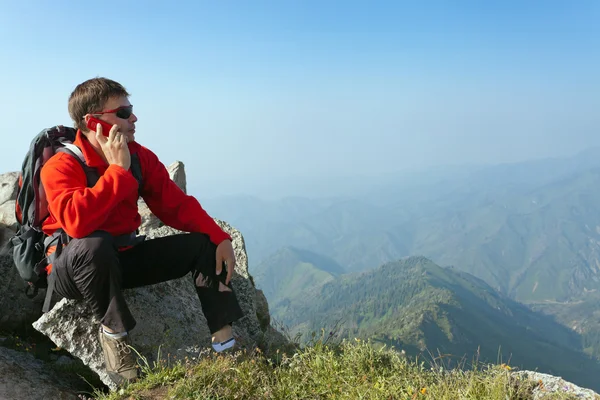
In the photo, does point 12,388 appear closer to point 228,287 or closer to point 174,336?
point 174,336

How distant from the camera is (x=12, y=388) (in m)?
5.91

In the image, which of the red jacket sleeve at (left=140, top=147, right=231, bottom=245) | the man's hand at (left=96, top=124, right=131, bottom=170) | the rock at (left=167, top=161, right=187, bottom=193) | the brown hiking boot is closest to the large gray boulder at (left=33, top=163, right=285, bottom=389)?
the brown hiking boot

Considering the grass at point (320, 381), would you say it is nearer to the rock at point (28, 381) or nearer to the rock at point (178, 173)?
the rock at point (28, 381)

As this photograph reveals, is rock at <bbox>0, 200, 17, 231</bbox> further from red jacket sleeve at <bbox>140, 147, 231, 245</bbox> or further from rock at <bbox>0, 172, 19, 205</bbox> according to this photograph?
red jacket sleeve at <bbox>140, 147, 231, 245</bbox>

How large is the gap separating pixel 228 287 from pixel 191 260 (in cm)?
62

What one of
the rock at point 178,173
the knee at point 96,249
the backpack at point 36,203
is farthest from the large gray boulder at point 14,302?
the rock at point 178,173

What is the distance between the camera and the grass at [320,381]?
4.97m

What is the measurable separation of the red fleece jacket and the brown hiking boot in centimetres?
138

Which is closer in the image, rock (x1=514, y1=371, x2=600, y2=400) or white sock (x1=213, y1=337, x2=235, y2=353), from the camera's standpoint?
rock (x1=514, y1=371, x2=600, y2=400)

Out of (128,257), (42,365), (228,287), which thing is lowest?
(42,365)

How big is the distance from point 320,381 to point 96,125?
169 inches

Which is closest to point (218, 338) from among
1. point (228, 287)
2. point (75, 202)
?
point (228, 287)

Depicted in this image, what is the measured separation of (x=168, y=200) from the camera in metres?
6.54

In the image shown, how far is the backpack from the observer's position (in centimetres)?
555
